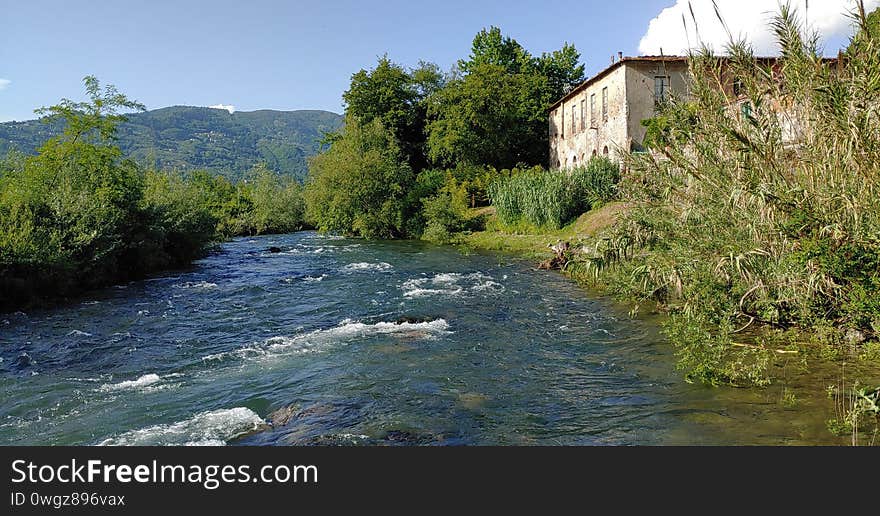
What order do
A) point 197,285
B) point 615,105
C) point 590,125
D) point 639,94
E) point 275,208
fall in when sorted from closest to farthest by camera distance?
point 197,285 < point 639,94 < point 615,105 < point 590,125 < point 275,208

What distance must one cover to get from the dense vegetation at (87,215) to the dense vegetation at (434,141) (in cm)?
1056

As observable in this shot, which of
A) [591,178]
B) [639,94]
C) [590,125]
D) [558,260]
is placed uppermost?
[639,94]

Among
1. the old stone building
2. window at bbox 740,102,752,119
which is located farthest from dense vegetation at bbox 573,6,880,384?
the old stone building

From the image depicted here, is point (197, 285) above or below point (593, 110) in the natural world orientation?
below

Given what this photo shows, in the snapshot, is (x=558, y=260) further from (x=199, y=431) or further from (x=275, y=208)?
(x=275, y=208)

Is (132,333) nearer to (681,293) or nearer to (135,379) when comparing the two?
(135,379)

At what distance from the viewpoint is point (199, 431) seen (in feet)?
27.1

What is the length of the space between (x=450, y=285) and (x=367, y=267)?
6.64 m

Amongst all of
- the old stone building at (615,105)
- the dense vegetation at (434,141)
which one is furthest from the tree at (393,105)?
the old stone building at (615,105)

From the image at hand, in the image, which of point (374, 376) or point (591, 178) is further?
point (591, 178)

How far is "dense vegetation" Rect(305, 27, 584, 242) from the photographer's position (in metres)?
40.7

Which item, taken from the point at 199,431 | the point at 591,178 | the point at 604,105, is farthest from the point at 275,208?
the point at 199,431

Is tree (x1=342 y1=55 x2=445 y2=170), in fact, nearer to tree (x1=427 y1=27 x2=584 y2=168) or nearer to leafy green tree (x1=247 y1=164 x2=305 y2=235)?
tree (x1=427 y1=27 x2=584 y2=168)

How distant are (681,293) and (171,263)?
24105mm
